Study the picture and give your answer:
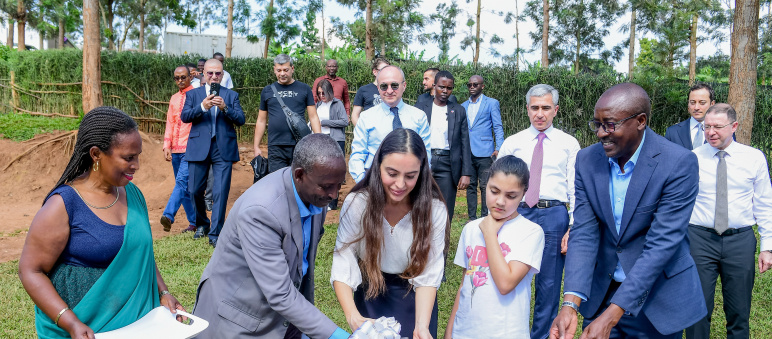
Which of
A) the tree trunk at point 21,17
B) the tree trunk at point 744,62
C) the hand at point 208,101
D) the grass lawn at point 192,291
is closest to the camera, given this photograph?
the grass lawn at point 192,291

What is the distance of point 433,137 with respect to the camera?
21.3ft

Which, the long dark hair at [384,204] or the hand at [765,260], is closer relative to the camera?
the long dark hair at [384,204]

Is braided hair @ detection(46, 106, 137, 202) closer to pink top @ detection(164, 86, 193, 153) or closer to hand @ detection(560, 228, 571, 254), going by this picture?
hand @ detection(560, 228, 571, 254)

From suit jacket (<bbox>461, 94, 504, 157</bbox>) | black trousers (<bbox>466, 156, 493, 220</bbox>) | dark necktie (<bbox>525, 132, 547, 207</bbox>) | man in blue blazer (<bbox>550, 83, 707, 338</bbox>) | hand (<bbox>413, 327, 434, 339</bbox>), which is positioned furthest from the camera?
suit jacket (<bbox>461, 94, 504, 157</bbox>)

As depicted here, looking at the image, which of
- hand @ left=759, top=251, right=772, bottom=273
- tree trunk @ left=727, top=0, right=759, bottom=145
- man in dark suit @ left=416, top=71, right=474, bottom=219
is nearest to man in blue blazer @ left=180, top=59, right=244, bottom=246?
man in dark suit @ left=416, top=71, right=474, bottom=219

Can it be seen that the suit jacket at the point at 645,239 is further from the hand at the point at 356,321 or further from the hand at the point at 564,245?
the hand at the point at 564,245

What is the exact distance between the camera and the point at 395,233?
297cm

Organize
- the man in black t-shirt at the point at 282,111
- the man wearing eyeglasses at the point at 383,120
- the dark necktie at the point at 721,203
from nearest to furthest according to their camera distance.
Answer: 1. the dark necktie at the point at 721,203
2. the man wearing eyeglasses at the point at 383,120
3. the man in black t-shirt at the point at 282,111

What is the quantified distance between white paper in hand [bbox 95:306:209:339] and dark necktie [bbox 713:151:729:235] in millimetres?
3284

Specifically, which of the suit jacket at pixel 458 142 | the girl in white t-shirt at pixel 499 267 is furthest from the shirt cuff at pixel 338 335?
the suit jacket at pixel 458 142

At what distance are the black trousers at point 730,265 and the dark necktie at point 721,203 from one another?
3.0 inches

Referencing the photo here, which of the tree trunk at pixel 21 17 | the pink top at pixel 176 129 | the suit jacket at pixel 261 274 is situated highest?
the tree trunk at pixel 21 17

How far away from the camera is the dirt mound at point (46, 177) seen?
9.88m

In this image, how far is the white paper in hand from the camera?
7.70 feet
